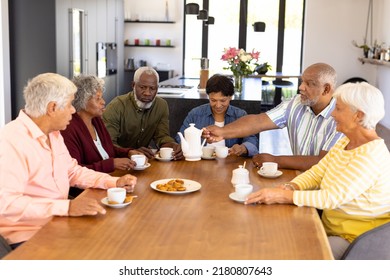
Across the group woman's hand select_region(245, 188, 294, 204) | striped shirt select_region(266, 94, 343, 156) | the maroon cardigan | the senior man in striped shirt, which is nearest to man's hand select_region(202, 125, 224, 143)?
the senior man in striped shirt

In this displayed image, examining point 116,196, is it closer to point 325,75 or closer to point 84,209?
point 84,209

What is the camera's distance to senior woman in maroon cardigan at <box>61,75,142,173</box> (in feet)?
8.95

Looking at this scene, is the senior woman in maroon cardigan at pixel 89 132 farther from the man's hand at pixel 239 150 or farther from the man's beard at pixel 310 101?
the man's beard at pixel 310 101

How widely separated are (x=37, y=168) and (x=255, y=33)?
9242 mm

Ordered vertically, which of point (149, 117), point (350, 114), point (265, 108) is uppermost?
point (350, 114)

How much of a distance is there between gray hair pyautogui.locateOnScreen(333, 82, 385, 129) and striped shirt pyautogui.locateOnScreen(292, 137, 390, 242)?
0.31ft

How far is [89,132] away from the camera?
296cm

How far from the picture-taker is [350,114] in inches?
84.4

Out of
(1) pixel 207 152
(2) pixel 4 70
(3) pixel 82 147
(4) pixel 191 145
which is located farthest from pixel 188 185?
(2) pixel 4 70

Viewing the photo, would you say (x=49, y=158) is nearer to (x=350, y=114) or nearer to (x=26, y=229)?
(x=26, y=229)

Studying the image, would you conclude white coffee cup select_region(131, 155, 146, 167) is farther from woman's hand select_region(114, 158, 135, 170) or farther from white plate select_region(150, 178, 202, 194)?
white plate select_region(150, 178, 202, 194)

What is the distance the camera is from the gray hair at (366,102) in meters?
2.09
